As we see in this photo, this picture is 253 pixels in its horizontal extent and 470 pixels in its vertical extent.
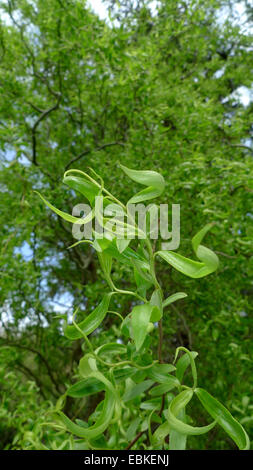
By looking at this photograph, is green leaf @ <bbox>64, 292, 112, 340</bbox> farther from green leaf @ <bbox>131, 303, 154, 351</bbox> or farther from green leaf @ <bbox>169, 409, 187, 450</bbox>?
green leaf @ <bbox>169, 409, 187, 450</bbox>

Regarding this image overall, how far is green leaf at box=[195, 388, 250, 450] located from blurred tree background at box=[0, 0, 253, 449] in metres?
0.54

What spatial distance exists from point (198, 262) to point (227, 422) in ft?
0.63

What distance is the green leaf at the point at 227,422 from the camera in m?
0.42

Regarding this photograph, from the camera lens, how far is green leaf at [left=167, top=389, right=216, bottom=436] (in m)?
0.39

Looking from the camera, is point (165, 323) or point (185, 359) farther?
point (165, 323)

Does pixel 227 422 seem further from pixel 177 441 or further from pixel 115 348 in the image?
pixel 115 348

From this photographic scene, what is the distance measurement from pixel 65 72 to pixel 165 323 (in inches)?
71.3

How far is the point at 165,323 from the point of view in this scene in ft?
6.31

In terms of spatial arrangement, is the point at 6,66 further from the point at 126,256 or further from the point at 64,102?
the point at 126,256

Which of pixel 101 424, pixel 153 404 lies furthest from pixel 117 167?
pixel 101 424

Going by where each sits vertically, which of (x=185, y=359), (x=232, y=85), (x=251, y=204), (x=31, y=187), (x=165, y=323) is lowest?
(x=185, y=359)

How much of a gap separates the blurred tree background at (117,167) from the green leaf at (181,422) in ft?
1.73

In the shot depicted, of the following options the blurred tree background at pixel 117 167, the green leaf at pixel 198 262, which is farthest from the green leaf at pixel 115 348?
the blurred tree background at pixel 117 167

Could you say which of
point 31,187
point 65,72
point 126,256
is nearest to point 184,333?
point 31,187
